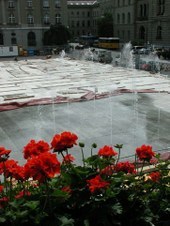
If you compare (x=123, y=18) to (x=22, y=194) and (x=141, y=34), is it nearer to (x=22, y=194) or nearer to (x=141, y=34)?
(x=141, y=34)

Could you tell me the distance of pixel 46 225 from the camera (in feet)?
11.4

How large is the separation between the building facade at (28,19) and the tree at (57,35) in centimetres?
332

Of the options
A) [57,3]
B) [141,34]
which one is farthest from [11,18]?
[141,34]

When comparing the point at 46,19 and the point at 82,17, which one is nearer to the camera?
the point at 46,19

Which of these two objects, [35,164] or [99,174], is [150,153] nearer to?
[99,174]

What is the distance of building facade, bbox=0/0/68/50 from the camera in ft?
192

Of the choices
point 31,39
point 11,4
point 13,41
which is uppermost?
point 11,4

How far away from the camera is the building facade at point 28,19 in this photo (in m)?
58.6

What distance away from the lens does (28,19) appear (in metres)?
59.8

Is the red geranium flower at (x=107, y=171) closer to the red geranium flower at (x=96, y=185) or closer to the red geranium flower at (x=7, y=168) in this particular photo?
the red geranium flower at (x=96, y=185)

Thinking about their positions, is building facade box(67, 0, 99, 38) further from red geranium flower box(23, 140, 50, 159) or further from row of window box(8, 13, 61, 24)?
red geranium flower box(23, 140, 50, 159)

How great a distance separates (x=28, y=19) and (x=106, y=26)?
72.8 ft

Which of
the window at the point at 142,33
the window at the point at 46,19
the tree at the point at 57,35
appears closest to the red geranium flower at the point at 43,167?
the tree at the point at 57,35

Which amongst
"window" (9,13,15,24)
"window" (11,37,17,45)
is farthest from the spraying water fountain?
"window" (9,13,15,24)
